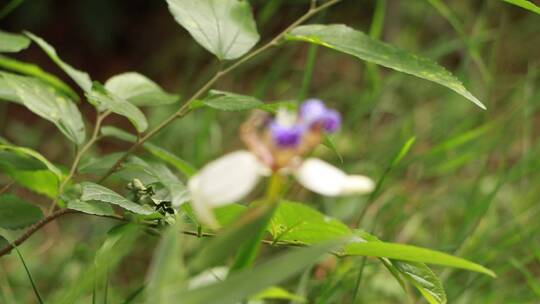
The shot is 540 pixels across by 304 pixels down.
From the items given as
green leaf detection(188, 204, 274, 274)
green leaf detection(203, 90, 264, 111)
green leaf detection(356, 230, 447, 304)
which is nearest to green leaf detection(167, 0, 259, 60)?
green leaf detection(203, 90, 264, 111)

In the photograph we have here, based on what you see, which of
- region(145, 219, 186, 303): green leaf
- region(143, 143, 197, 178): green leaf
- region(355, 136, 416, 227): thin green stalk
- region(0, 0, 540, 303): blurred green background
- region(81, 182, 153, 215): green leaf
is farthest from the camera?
region(0, 0, 540, 303): blurred green background

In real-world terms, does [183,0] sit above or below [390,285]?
above

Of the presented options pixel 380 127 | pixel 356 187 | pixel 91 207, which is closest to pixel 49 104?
pixel 91 207

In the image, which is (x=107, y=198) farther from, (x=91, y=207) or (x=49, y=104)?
(x=49, y=104)

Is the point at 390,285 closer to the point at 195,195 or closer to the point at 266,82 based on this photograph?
the point at 266,82

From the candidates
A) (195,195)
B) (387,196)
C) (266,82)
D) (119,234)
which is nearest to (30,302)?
(266,82)

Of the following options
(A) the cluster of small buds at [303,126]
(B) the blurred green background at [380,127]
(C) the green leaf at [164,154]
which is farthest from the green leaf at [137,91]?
(A) the cluster of small buds at [303,126]

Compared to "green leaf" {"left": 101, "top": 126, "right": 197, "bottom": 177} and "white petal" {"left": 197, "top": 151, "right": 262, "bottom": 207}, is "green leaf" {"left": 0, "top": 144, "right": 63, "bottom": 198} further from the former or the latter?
"white petal" {"left": 197, "top": 151, "right": 262, "bottom": 207}
